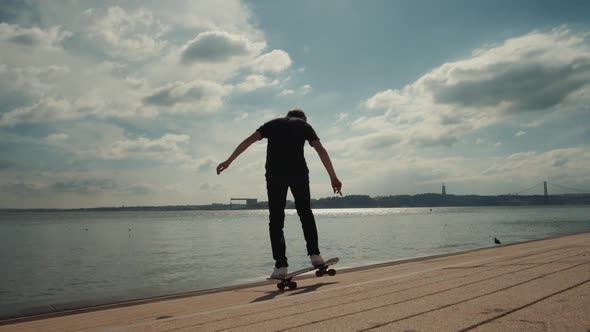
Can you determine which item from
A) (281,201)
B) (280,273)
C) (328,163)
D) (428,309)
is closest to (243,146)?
(281,201)

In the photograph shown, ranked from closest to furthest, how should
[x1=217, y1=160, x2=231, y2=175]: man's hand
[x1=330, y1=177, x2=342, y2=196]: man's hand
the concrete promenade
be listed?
the concrete promenade
[x1=217, y1=160, x2=231, y2=175]: man's hand
[x1=330, y1=177, x2=342, y2=196]: man's hand

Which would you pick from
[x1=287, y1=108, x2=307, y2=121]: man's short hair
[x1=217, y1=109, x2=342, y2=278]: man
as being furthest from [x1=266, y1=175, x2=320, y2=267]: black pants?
[x1=287, y1=108, x2=307, y2=121]: man's short hair

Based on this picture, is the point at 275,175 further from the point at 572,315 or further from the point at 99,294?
the point at 99,294

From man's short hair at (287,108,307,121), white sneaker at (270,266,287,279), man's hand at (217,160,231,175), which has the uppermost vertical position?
man's short hair at (287,108,307,121)

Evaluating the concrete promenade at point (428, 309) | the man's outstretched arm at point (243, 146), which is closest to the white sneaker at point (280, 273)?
the man's outstretched arm at point (243, 146)

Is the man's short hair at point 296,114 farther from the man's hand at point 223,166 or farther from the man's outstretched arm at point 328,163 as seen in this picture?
the man's hand at point 223,166

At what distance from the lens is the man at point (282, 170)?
6305 mm

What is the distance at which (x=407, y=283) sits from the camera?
4270 mm

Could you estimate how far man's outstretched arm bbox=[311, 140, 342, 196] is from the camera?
6.58 m

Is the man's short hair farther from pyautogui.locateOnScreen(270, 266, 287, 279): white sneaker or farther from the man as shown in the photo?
pyautogui.locateOnScreen(270, 266, 287, 279): white sneaker

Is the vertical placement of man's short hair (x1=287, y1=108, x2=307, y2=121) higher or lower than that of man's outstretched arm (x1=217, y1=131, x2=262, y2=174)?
higher

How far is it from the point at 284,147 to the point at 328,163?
77cm

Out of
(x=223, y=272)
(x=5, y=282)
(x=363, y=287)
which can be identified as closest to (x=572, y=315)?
(x=363, y=287)

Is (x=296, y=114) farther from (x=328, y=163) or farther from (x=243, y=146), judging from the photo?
(x=243, y=146)
